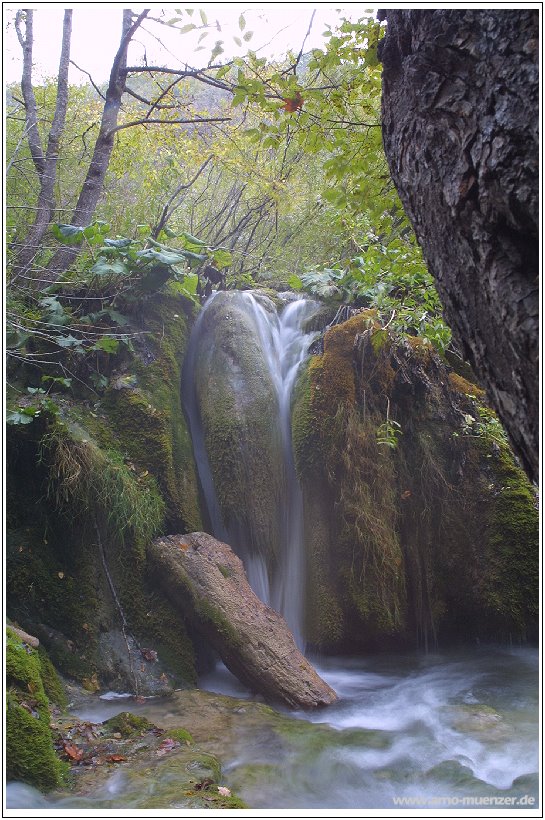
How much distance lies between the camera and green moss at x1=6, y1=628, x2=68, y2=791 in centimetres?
281

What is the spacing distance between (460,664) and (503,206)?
4.66 meters

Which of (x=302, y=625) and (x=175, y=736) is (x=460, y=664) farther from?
(x=175, y=736)

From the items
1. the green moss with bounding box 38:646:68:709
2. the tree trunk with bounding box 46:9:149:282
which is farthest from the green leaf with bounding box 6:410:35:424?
the tree trunk with bounding box 46:9:149:282

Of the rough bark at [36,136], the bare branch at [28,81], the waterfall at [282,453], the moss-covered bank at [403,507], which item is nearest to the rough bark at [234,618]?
the waterfall at [282,453]

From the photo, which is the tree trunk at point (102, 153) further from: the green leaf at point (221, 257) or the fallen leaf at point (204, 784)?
the fallen leaf at point (204, 784)

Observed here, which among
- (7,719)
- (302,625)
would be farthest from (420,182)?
(302,625)

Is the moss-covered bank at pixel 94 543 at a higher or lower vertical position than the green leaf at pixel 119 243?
lower

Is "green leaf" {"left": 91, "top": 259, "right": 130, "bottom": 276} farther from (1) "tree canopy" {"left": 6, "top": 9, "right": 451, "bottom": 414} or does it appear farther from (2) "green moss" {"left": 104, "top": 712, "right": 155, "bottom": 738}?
(2) "green moss" {"left": 104, "top": 712, "right": 155, "bottom": 738}

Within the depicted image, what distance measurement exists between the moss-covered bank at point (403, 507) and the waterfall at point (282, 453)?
0.15 metres

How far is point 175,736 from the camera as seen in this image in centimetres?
355

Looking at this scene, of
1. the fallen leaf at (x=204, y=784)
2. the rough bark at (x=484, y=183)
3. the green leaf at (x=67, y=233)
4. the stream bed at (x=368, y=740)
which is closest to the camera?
the rough bark at (x=484, y=183)

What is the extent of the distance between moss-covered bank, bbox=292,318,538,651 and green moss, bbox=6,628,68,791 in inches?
109

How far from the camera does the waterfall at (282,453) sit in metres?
5.46

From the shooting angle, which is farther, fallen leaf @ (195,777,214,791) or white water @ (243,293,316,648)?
white water @ (243,293,316,648)
